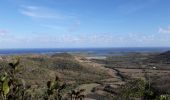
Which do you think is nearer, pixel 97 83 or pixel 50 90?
pixel 50 90

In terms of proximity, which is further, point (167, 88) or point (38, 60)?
point (38, 60)

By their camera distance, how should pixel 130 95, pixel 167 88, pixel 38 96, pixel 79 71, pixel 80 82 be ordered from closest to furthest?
pixel 130 95 → pixel 38 96 → pixel 167 88 → pixel 80 82 → pixel 79 71

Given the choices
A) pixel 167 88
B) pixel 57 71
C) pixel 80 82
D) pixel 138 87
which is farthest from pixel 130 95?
pixel 57 71

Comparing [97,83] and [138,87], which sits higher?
[138,87]

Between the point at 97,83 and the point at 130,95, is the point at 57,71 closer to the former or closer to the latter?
the point at 97,83

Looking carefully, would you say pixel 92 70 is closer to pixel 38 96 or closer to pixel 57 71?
pixel 57 71

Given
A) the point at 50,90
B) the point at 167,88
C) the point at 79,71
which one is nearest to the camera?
the point at 50,90

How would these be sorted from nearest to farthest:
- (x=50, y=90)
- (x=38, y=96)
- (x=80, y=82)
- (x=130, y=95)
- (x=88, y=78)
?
(x=50, y=90)
(x=130, y=95)
(x=38, y=96)
(x=80, y=82)
(x=88, y=78)

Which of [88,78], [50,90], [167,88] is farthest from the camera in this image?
[88,78]

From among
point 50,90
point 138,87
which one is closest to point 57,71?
point 138,87
